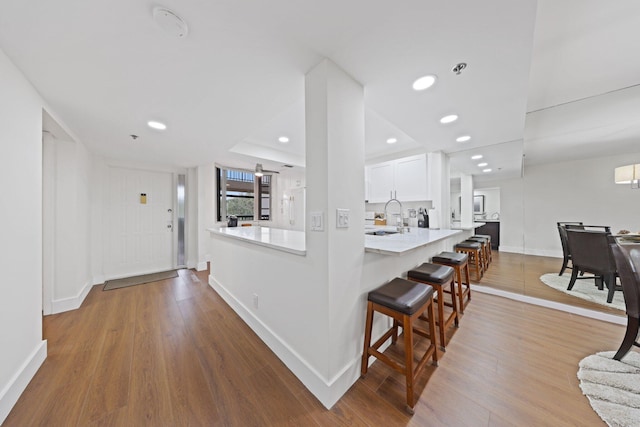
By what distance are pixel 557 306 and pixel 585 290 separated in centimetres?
44

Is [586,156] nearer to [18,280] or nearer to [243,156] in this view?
[243,156]

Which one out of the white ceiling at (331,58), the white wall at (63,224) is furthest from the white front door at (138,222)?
the white ceiling at (331,58)

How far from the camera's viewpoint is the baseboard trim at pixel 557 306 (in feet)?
7.09

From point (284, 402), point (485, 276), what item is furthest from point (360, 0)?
point (485, 276)

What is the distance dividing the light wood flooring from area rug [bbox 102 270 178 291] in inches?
215

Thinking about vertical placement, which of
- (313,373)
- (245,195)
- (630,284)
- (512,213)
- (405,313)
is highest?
(245,195)

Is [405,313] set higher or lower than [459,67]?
lower

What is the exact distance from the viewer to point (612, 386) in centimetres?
136

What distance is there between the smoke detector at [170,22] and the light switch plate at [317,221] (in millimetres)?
1254

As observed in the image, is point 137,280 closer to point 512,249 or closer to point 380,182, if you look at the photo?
point 380,182

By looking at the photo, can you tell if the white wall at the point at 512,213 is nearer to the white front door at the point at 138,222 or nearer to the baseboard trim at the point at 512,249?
the baseboard trim at the point at 512,249

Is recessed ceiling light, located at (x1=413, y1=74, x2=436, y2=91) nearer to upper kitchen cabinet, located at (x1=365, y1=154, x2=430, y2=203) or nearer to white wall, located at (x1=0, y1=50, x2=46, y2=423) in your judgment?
upper kitchen cabinet, located at (x1=365, y1=154, x2=430, y2=203)

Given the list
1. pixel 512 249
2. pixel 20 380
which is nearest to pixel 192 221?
pixel 20 380

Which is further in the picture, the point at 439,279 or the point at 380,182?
the point at 380,182
